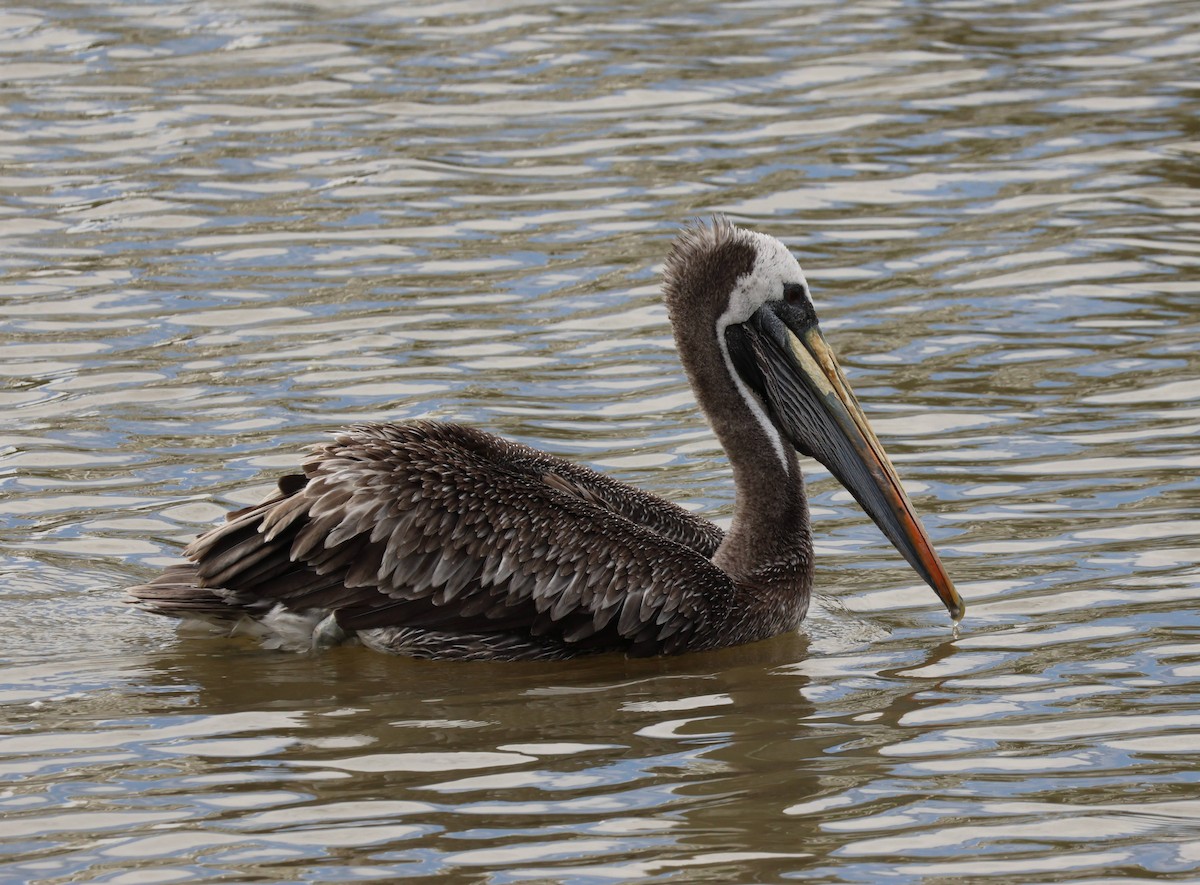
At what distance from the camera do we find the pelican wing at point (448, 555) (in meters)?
6.41

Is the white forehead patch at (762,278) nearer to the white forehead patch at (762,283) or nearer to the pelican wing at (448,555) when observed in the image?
the white forehead patch at (762,283)

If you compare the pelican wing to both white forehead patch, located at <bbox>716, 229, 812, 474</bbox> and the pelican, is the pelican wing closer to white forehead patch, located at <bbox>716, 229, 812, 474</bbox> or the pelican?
the pelican

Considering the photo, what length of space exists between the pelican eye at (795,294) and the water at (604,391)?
99 centimetres

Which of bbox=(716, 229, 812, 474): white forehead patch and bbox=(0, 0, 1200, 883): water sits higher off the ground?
bbox=(716, 229, 812, 474): white forehead patch

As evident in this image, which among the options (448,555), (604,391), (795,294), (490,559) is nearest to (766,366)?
(795,294)

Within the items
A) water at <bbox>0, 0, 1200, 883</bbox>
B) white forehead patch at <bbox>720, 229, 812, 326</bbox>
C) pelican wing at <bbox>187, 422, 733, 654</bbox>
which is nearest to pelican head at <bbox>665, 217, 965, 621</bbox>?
white forehead patch at <bbox>720, 229, 812, 326</bbox>

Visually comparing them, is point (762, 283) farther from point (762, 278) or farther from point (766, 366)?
point (766, 366)

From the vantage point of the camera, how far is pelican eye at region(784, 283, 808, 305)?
6.93m

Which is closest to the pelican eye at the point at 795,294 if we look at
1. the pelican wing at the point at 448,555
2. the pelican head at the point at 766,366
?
the pelican head at the point at 766,366

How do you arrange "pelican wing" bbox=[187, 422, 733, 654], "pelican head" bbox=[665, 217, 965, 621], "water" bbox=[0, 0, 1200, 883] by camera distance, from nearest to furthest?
"water" bbox=[0, 0, 1200, 883], "pelican wing" bbox=[187, 422, 733, 654], "pelican head" bbox=[665, 217, 965, 621]

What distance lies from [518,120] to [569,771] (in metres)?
7.55

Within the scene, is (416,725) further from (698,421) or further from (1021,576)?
(698,421)

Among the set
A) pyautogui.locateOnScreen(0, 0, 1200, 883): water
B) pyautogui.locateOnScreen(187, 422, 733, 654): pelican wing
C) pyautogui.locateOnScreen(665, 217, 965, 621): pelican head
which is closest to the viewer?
pyautogui.locateOnScreen(0, 0, 1200, 883): water

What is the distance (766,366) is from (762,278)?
301mm
